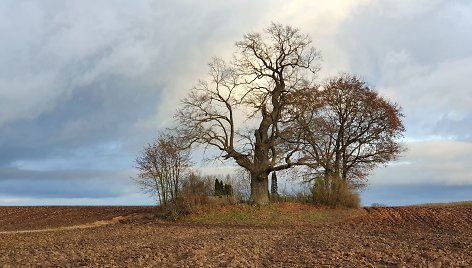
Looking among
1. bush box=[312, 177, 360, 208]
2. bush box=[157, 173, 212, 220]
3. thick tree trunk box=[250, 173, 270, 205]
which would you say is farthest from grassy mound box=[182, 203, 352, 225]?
bush box=[312, 177, 360, 208]

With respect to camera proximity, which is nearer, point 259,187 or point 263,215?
point 263,215

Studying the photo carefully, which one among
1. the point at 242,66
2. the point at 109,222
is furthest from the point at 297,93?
the point at 109,222

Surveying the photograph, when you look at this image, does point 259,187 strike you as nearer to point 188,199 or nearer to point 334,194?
point 188,199

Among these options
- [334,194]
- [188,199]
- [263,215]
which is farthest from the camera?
[334,194]

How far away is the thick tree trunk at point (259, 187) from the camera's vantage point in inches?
1549

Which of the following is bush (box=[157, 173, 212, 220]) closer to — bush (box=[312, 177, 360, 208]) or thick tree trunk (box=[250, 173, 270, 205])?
thick tree trunk (box=[250, 173, 270, 205])

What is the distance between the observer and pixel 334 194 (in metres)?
41.2

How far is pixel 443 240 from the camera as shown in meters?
19.5

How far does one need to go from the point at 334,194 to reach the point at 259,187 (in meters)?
5.74

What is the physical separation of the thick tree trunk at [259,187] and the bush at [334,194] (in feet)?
14.2

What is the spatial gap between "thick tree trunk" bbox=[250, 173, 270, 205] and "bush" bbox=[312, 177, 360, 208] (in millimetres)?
4316

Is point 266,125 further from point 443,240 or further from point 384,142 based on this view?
point 443,240

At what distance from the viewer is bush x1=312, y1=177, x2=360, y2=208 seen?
41250 mm

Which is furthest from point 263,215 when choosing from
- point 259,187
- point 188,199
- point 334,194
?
point 334,194
